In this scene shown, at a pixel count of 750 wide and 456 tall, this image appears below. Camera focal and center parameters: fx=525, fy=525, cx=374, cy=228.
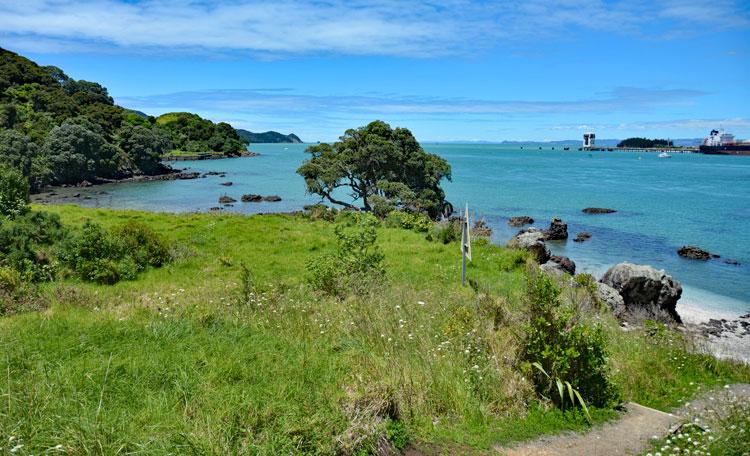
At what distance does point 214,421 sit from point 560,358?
468cm

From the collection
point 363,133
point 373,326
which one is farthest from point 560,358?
point 363,133

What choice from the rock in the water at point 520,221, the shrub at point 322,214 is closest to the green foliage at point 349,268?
the shrub at point 322,214

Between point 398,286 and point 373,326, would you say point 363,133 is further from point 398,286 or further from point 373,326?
point 373,326

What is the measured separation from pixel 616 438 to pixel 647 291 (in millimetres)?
14827

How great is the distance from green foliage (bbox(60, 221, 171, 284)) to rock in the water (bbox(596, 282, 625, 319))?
587 inches

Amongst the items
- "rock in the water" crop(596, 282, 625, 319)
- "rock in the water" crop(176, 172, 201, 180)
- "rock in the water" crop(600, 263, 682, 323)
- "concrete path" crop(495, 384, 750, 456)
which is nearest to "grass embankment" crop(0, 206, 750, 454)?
"concrete path" crop(495, 384, 750, 456)

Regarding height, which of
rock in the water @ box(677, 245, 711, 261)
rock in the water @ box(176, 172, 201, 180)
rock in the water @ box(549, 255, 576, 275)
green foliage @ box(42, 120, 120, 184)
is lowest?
rock in the water @ box(677, 245, 711, 261)

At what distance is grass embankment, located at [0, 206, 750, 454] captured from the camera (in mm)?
5684

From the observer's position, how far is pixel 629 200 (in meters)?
60.1

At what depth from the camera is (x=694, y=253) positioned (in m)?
31.3

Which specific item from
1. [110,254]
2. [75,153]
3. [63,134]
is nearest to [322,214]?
[110,254]

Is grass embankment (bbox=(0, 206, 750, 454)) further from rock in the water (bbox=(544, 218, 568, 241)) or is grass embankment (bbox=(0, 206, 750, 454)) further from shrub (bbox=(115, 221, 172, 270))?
rock in the water (bbox=(544, 218, 568, 241))

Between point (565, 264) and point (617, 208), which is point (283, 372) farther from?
point (617, 208)

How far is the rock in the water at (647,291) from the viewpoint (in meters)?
19.4
